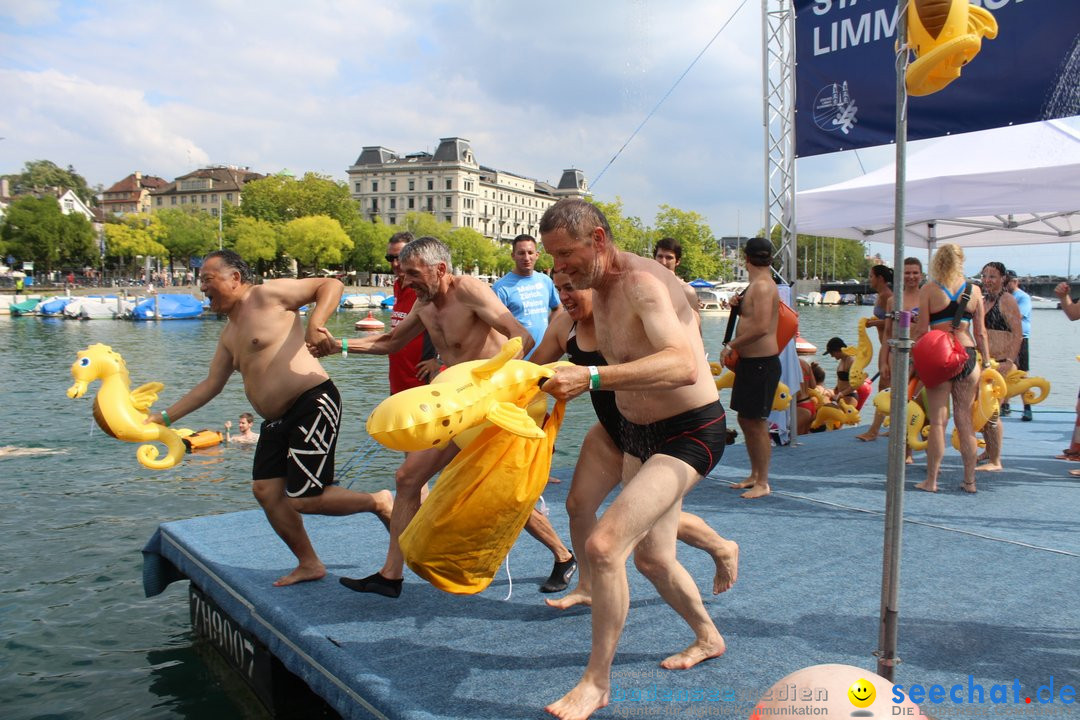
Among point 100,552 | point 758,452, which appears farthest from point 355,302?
point 758,452

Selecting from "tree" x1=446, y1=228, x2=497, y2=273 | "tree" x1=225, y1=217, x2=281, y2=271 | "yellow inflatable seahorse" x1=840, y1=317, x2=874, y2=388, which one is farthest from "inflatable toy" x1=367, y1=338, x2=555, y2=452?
"tree" x1=446, y1=228, x2=497, y2=273

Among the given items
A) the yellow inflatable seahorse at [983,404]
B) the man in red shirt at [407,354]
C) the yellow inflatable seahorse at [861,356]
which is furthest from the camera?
the yellow inflatable seahorse at [861,356]

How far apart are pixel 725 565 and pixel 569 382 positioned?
1491 mm

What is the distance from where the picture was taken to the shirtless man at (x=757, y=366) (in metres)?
6.30

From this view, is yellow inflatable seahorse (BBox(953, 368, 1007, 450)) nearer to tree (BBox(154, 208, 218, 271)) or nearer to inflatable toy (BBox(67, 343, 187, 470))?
inflatable toy (BBox(67, 343, 187, 470))

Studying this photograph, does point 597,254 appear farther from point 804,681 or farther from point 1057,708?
point 1057,708

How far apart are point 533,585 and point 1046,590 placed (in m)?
2.74

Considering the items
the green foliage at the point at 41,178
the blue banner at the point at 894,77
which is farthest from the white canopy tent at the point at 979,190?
the green foliage at the point at 41,178

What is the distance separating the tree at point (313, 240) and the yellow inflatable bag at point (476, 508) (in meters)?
Answer: 79.9

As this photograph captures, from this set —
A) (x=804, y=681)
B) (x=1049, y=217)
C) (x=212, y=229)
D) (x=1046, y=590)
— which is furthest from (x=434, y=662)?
(x=212, y=229)

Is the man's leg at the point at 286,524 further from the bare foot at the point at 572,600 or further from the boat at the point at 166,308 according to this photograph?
the boat at the point at 166,308

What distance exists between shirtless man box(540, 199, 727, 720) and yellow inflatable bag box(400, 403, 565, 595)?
1.37 feet

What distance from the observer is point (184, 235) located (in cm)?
8144

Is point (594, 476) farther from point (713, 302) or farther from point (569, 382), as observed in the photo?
point (713, 302)
